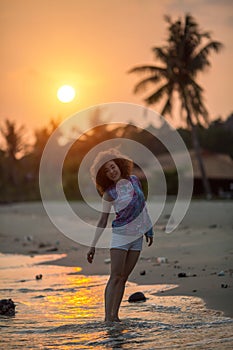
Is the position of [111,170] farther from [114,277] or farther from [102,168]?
[114,277]

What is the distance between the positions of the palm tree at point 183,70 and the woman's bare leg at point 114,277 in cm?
2702

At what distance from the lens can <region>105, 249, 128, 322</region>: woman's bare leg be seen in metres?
5.93

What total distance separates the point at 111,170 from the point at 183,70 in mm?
27874

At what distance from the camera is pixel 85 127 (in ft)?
180

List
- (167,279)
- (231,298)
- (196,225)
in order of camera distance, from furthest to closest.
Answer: (196,225) < (167,279) < (231,298)

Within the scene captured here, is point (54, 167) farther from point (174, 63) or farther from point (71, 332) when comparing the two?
point (71, 332)

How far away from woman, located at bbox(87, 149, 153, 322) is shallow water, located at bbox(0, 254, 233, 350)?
1.00 feet

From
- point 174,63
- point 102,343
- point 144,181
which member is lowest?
point 102,343

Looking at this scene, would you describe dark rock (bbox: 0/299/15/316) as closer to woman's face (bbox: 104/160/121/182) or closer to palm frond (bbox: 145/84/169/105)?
woman's face (bbox: 104/160/121/182)

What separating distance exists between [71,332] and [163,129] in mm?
48763

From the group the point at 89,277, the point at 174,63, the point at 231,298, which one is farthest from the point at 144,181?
the point at 231,298

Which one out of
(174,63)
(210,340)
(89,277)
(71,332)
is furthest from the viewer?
(174,63)

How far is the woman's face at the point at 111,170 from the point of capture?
601 centimetres

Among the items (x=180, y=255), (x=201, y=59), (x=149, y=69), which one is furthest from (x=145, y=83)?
(x=180, y=255)
